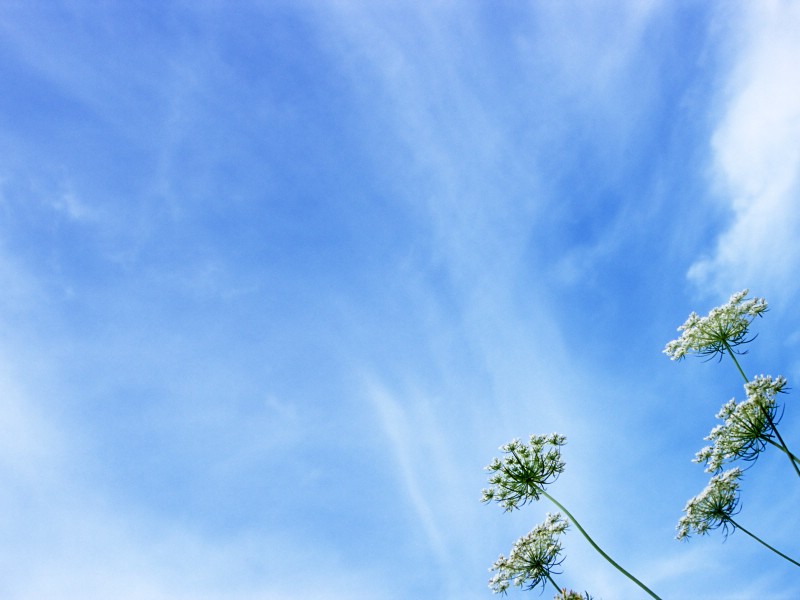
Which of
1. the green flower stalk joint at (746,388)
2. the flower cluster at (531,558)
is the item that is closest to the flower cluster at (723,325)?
the green flower stalk joint at (746,388)

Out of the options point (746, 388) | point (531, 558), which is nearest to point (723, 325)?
point (746, 388)

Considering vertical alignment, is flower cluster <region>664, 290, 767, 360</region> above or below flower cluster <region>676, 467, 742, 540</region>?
above

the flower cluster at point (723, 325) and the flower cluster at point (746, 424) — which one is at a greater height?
the flower cluster at point (723, 325)

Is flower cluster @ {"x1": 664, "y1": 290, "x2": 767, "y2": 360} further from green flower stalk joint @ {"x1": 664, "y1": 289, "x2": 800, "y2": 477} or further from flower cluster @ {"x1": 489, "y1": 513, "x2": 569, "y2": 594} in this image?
flower cluster @ {"x1": 489, "y1": 513, "x2": 569, "y2": 594}

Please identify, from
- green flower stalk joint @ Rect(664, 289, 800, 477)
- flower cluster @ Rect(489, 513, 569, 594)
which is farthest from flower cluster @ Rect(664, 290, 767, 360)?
flower cluster @ Rect(489, 513, 569, 594)

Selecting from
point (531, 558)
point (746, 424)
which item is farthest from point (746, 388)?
point (531, 558)

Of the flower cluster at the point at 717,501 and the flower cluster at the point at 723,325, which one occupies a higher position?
the flower cluster at the point at 723,325

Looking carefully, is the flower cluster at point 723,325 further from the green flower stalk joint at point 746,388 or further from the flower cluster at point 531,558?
the flower cluster at point 531,558

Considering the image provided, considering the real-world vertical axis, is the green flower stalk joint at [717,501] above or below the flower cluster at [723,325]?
below

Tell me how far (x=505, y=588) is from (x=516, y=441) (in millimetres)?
4870

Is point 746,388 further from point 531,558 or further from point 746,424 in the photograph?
point 531,558

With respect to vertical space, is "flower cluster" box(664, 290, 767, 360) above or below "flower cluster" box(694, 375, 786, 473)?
above

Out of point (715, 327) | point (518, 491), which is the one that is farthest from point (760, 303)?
point (518, 491)

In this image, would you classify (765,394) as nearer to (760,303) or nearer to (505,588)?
(760,303)
